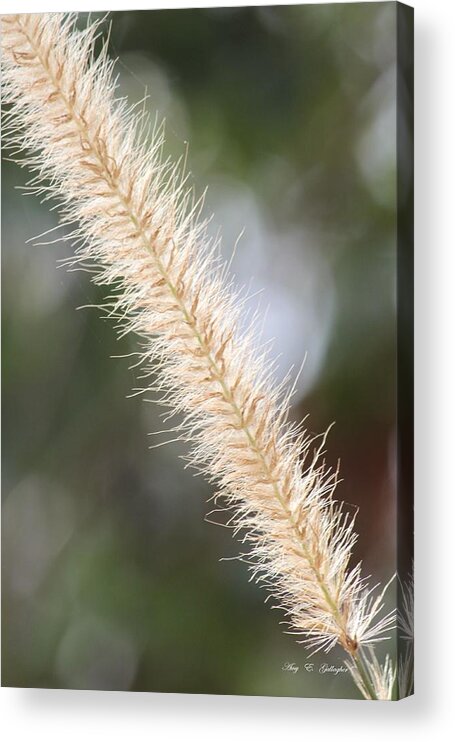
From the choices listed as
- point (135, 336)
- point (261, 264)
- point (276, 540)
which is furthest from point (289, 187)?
point (276, 540)

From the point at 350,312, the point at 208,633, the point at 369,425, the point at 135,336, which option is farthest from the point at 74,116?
the point at 208,633

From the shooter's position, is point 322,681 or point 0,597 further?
point 0,597

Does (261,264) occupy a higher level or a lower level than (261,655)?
higher

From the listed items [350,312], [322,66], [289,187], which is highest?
[322,66]

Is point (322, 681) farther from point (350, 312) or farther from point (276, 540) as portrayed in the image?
point (350, 312)
